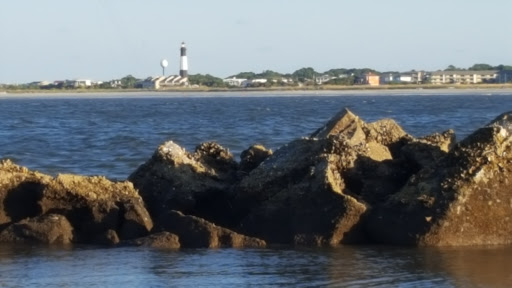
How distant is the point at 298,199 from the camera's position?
1217 cm

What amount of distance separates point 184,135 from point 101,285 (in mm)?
25010

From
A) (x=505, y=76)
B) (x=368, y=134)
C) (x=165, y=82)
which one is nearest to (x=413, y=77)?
(x=505, y=76)

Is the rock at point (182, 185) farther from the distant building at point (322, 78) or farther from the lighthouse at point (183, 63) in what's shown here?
the distant building at point (322, 78)

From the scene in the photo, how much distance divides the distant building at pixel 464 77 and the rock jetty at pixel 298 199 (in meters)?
147

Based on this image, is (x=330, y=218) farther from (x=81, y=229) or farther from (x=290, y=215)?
(x=81, y=229)

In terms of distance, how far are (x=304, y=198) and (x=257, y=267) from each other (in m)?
1.38

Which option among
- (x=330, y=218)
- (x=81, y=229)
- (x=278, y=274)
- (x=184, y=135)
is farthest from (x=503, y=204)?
(x=184, y=135)

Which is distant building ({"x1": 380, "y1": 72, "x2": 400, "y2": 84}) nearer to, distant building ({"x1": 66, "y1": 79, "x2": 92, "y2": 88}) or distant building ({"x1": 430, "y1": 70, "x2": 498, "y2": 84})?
distant building ({"x1": 430, "y1": 70, "x2": 498, "y2": 84})

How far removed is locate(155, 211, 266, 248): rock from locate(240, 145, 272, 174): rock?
209cm

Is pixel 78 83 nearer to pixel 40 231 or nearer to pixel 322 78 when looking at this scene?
pixel 322 78

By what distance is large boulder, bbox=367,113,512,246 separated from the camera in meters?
11.6

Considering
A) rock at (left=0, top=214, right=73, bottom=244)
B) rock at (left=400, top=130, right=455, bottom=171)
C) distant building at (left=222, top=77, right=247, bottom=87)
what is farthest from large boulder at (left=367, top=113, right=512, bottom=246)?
distant building at (left=222, top=77, right=247, bottom=87)

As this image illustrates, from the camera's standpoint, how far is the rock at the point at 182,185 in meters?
13.1

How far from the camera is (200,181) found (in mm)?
13367
